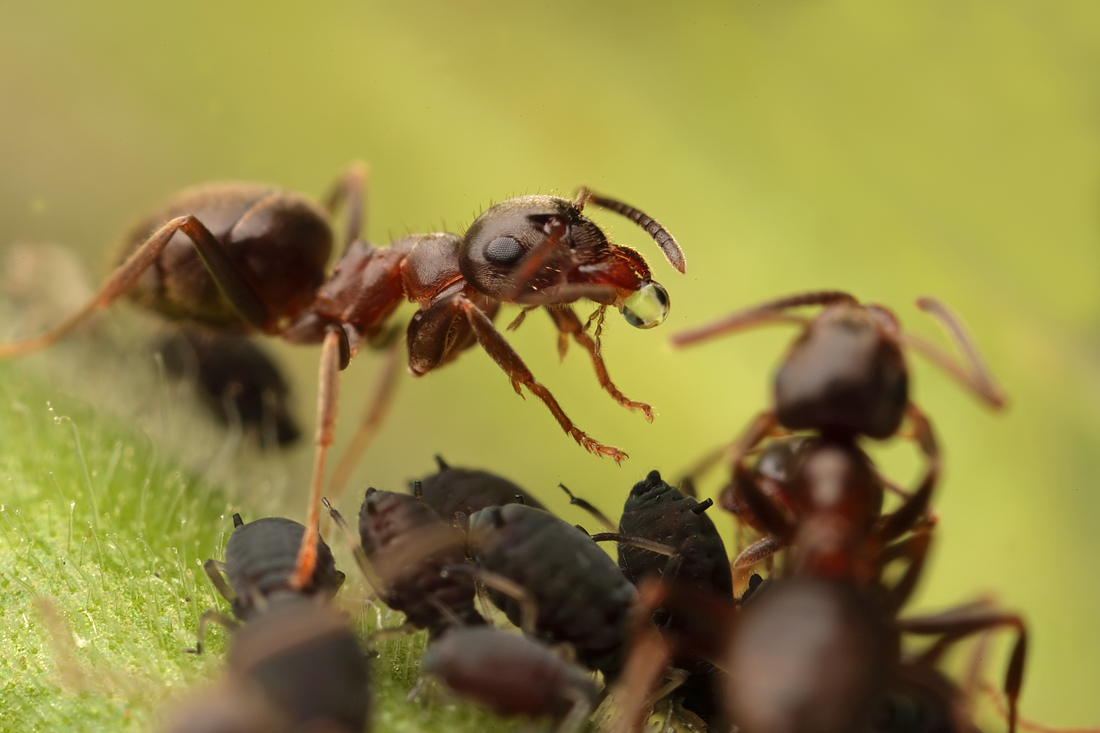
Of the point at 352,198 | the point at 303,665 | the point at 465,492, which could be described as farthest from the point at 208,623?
the point at 352,198

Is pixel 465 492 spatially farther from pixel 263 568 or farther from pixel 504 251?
pixel 504 251

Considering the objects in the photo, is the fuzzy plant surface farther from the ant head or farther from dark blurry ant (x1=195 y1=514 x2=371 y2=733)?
the ant head

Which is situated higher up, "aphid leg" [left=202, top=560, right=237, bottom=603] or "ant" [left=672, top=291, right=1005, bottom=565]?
"ant" [left=672, top=291, right=1005, bottom=565]

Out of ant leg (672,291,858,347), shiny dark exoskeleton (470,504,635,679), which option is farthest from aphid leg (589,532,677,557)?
ant leg (672,291,858,347)

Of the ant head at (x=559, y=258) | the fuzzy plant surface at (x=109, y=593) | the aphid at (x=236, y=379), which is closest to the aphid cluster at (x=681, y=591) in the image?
the fuzzy plant surface at (x=109, y=593)

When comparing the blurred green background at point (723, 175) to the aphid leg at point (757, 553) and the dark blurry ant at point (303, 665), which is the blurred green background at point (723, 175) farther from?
the dark blurry ant at point (303, 665)

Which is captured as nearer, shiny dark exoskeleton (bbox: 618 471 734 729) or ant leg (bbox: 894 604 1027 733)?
ant leg (bbox: 894 604 1027 733)

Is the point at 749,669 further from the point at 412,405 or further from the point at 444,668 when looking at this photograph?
the point at 412,405
